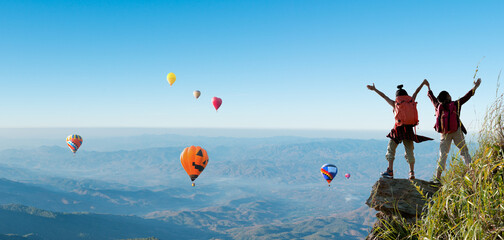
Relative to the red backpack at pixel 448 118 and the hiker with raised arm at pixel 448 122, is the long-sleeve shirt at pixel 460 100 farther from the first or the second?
the red backpack at pixel 448 118

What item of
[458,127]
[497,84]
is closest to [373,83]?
[458,127]

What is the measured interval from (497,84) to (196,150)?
71296 mm

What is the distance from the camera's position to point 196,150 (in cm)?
7544

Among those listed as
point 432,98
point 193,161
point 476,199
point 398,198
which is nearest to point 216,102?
point 193,161

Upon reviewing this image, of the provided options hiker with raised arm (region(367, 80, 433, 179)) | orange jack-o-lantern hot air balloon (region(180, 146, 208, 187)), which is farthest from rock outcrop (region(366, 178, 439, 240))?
orange jack-o-lantern hot air balloon (region(180, 146, 208, 187))

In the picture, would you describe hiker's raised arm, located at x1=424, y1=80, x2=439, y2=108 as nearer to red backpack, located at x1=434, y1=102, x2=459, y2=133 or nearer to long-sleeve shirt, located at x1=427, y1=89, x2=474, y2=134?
long-sleeve shirt, located at x1=427, y1=89, x2=474, y2=134

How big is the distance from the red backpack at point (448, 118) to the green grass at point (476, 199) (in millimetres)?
2964

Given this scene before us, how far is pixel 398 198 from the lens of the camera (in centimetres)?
1076

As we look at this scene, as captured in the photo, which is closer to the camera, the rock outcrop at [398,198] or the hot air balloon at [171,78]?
the rock outcrop at [398,198]

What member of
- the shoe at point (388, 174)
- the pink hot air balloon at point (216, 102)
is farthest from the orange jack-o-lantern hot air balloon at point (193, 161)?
the shoe at point (388, 174)

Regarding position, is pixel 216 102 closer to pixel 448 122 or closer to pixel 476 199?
pixel 448 122

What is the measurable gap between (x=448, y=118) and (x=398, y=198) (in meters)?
3.20

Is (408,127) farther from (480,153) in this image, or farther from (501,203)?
(501,203)

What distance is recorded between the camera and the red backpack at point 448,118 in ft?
35.0
